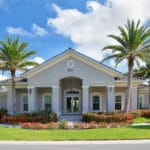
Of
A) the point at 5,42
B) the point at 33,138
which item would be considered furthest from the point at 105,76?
the point at 33,138

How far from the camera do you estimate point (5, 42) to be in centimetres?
3531

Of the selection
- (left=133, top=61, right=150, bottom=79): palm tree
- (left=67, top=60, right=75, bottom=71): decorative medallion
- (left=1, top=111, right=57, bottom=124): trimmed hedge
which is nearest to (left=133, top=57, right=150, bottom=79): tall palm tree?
(left=133, top=61, right=150, bottom=79): palm tree

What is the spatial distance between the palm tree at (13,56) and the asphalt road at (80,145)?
1792 cm

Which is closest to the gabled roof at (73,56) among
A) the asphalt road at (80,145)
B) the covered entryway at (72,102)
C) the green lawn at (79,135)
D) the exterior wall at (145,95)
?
the covered entryway at (72,102)

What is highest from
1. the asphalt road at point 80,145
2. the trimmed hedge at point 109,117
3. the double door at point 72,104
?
the double door at point 72,104

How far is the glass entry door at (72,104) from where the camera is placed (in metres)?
39.2

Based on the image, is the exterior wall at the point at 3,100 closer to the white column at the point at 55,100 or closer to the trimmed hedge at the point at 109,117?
the white column at the point at 55,100

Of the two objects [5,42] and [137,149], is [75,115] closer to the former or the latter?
[5,42]

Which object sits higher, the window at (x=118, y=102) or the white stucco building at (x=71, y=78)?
the white stucco building at (x=71, y=78)

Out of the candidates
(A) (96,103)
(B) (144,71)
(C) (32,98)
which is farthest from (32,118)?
(B) (144,71)

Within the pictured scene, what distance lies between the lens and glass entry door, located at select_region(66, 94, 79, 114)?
3925 cm

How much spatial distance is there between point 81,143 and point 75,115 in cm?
1902

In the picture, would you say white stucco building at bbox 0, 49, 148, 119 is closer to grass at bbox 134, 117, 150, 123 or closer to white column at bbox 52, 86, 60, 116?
white column at bbox 52, 86, 60, 116

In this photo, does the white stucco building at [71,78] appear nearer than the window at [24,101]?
Yes
